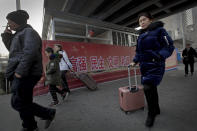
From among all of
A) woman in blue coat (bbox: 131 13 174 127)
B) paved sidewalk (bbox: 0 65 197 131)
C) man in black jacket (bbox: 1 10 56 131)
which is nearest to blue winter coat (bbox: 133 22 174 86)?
woman in blue coat (bbox: 131 13 174 127)

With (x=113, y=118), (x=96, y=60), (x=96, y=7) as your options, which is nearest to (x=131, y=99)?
Answer: (x=113, y=118)

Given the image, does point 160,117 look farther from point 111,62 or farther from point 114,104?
point 111,62

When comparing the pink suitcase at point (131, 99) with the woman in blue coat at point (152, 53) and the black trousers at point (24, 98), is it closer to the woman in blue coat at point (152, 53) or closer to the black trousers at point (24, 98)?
the woman in blue coat at point (152, 53)

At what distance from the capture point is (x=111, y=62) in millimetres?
6367


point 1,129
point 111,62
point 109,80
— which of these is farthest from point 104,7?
point 1,129

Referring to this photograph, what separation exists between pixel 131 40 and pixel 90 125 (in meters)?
9.21

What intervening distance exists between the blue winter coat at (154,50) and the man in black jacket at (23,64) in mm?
1679

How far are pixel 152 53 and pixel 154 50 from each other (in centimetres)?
8

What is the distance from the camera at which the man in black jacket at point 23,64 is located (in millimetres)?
1396

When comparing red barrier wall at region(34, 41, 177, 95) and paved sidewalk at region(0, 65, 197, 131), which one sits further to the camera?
red barrier wall at region(34, 41, 177, 95)

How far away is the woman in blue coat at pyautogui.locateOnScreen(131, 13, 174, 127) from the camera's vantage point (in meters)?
1.61

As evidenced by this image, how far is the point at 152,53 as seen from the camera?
1621mm

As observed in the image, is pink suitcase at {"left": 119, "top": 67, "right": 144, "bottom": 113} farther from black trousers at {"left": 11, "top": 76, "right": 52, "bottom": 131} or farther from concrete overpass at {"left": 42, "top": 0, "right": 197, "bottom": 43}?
concrete overpass at {"left": 42, "top": 0, "right": 197, "bottom": 43}

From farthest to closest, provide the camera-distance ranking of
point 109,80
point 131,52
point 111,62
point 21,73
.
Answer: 1. point 131,52
2. point 111,62
3. point 109,80
4. point 21,73
